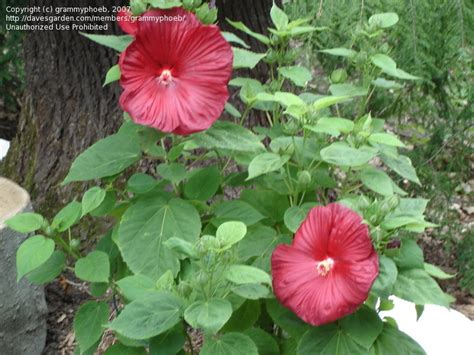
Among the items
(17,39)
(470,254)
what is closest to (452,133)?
(470,254)

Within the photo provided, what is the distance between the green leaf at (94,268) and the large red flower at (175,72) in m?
0.33

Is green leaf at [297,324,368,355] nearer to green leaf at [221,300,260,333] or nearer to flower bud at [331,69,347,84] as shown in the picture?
green leaf at [221,300,260,333]

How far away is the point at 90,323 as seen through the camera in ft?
5.11

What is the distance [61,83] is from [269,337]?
1.58m

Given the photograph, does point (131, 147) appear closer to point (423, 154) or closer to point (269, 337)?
point (269, 337)

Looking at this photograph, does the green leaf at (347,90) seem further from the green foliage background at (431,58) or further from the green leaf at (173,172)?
the green leaf at (173,172)

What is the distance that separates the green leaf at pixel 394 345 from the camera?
1313 millimetres

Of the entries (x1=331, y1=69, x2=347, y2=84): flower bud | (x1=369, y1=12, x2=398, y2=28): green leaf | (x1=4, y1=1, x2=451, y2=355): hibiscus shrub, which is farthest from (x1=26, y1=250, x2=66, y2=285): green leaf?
(x1=369, y1=12, x2=398, y2=28): green leaf

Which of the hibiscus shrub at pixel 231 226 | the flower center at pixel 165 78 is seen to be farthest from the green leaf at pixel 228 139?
the flower center at pixel 165 78

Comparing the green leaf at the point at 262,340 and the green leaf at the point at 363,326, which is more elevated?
the green leaf at the point at 363,326

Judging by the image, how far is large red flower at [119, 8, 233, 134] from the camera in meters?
1.31

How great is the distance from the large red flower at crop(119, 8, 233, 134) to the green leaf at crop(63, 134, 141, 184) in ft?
0.42

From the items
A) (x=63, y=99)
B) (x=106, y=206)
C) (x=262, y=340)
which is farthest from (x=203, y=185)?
(x=63, y=99)

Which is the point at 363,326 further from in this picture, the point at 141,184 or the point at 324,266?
the point at 141,184
